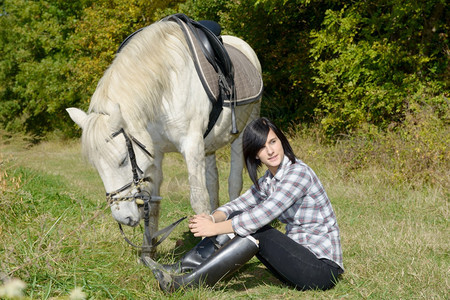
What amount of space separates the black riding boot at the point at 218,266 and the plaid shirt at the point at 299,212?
0.08m

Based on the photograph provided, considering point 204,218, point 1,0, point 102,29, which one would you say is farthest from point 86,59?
point 204,218

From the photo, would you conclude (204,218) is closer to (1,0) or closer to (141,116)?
(141,116)

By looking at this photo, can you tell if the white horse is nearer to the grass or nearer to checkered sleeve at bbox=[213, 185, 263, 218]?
the grass

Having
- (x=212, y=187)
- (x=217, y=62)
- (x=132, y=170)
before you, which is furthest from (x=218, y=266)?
A: (x=212, y=187)

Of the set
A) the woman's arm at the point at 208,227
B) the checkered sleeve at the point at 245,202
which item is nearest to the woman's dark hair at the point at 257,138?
the checkered sleeve at the point at 245,202

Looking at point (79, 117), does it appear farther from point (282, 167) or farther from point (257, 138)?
point (282, 167)

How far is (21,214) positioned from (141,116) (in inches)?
68.8

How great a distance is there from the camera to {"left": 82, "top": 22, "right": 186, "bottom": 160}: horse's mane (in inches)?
113

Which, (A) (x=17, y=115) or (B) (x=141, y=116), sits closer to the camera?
(B) (x=141, y=116)

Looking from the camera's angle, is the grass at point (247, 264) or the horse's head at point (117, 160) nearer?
the grass at point (247, 264)

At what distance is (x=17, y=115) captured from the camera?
20.7 m

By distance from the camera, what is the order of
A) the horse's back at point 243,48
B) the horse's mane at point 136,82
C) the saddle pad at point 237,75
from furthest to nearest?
the horse's back at point 243,48 < the saddle pad at point 237,75 < the horse's mane at point 136,82

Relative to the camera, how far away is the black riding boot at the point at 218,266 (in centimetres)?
249

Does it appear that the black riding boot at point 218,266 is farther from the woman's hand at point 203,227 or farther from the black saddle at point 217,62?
the black saddle at point 217,62
